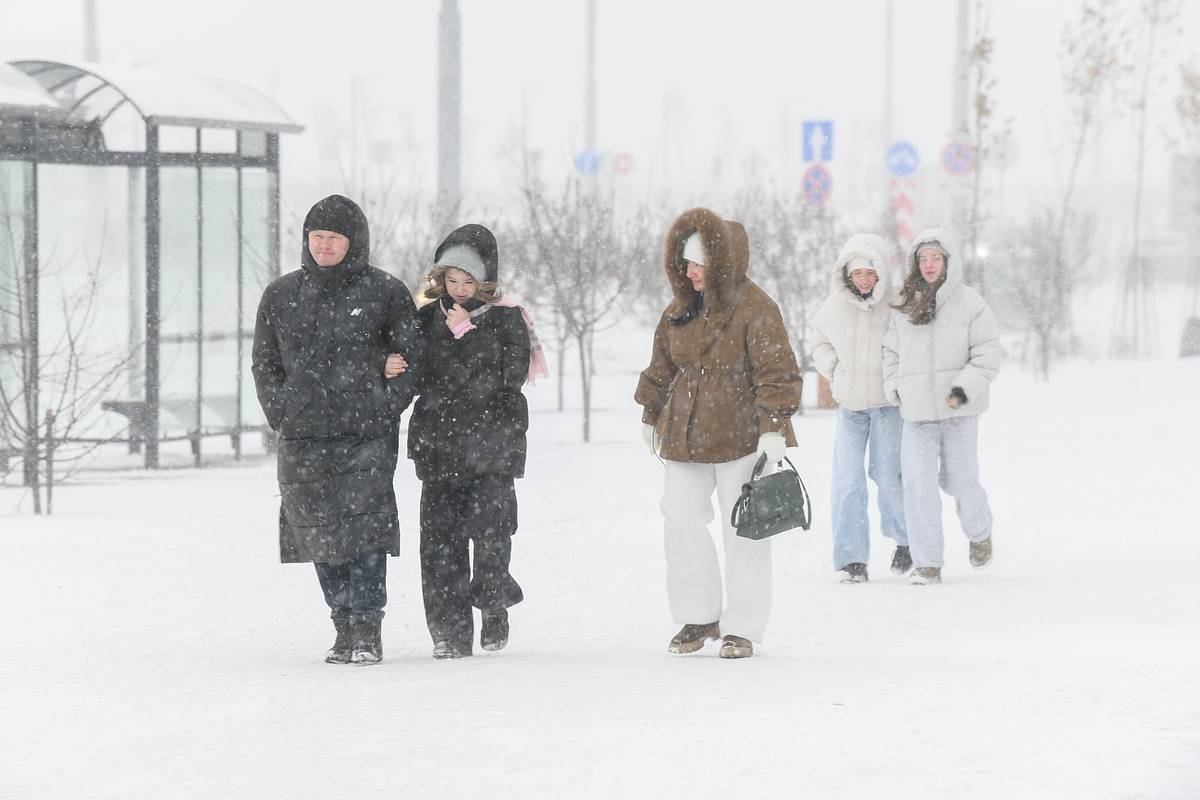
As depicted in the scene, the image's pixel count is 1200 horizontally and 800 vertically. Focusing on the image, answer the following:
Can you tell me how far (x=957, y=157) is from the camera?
2288cm

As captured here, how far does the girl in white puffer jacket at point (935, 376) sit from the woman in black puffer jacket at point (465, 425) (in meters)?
2.72

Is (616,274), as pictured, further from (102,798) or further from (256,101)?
(102,798)

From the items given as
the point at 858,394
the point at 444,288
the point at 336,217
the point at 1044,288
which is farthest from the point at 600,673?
the point at 1044,288

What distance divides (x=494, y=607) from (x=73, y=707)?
160cm

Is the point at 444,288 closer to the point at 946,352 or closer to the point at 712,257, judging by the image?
the point at 712,257

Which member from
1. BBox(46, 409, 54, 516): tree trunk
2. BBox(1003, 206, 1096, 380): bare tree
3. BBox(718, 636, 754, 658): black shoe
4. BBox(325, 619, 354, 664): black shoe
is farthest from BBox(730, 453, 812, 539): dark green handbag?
BBox(1003, 206, 1096, 380): bare tree

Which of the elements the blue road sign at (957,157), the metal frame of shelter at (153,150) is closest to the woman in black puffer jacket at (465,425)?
the metal frame of shelter at (153,150)

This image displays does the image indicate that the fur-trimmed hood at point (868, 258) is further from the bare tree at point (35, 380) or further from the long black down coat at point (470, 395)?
the bare tree at point (35, 380)

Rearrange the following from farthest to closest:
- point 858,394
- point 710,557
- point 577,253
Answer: point 577,253 → point 858,394 → point 710,557

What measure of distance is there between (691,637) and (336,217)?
77.5 inches

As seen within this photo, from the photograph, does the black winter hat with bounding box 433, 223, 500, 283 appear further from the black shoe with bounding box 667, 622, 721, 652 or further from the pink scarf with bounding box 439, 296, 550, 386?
the black shoe with bounding box 667, 622, 721, 652

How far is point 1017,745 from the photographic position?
504 centimetres

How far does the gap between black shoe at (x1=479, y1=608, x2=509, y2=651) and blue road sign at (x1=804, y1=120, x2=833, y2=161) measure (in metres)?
16.2

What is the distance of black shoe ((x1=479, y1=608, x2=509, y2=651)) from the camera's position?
7.00 meters
